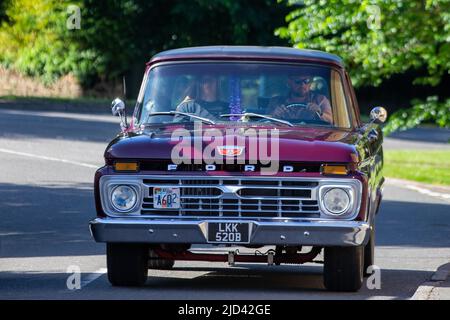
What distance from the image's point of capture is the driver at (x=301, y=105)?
37.4 feet

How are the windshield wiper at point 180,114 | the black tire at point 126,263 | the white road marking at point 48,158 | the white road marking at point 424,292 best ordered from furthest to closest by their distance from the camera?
the white road marking at point 48,158 < the windshield wiper at point 180,114 < the black tire at point 126,263 < the white road marking at point 424,292

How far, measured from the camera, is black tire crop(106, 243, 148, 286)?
10.6 m

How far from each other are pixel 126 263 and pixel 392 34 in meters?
15.5

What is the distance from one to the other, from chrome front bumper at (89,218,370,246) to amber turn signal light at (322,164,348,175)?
0.36 meters

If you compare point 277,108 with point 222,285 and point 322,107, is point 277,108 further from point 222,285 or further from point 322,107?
point 222,285

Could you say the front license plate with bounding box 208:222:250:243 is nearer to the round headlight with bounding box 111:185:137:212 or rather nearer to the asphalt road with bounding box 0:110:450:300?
the asphalt road with bounding box 0:110:450:300

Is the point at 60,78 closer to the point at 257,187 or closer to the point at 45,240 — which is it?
the point at 45,240

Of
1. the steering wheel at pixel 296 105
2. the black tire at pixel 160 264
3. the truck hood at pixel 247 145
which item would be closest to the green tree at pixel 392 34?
the black tire at pixel 160 264

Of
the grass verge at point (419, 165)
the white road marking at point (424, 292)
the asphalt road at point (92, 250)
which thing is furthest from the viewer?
the grass verge at point (419, 165)

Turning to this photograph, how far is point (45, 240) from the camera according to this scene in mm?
14617

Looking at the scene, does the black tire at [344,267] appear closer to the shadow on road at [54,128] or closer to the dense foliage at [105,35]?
the shadow on road at [54,128]

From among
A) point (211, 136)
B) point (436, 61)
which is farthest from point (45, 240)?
point (436, 61)

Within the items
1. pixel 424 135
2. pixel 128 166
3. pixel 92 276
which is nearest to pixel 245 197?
pixel 128 166
